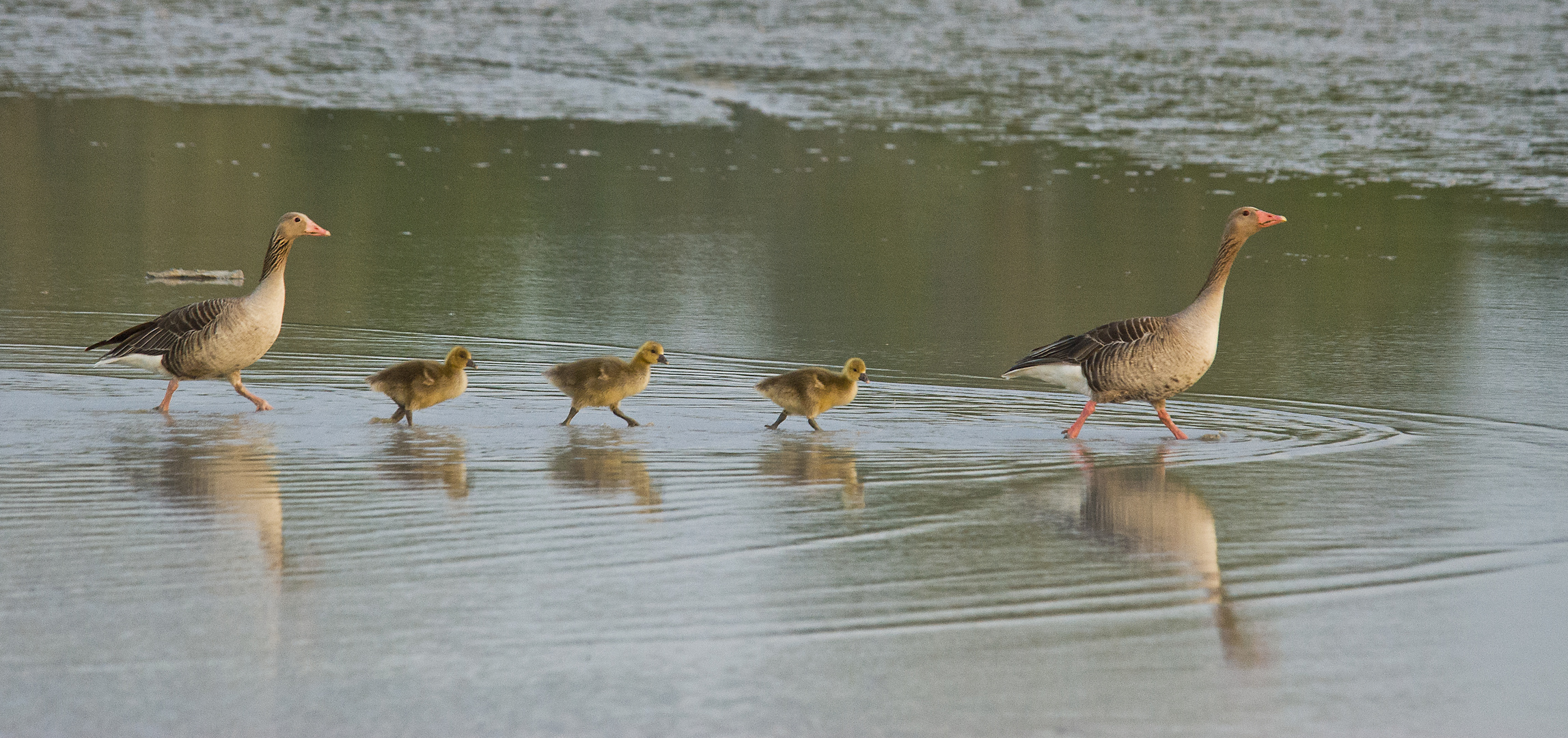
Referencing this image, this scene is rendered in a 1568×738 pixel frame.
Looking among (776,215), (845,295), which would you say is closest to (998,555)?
(845,295)

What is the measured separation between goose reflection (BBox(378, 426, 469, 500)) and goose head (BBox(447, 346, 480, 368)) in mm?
362

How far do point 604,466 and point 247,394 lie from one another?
2261 millimetres

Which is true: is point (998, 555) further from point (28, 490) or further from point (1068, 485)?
point (28, 490)

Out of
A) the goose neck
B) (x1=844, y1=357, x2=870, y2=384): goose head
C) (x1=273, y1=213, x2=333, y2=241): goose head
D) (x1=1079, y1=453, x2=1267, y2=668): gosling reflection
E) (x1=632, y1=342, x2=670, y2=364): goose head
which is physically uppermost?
(x1=273, y1=213, x2=333, y2=241): goose head

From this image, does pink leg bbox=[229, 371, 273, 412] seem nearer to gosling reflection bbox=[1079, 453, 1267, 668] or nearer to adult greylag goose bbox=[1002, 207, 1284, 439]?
adult greylag goose bbox=[1002, 207, 1284, 439]

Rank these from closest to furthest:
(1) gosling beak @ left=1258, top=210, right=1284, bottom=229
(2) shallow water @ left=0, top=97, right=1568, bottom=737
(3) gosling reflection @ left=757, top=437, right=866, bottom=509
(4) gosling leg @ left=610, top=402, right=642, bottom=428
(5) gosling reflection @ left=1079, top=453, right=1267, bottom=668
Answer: (2) shallow water @ left=0, top=97, right=1568, bottom=737 → (5) gosling reflection @ left=1079, top=453, right=1267, bottom=668 → (3) gosling reflection @ left=757, top=437, right=866, bottom=509 → (4) gosling leg @ left=610, top=402, right=642, bottom=428 → (1) gosling beak @ left=1258, top=210, right=1284, bottom=229

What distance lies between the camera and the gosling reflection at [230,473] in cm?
606

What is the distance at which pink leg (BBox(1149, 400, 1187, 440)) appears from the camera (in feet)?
26.9

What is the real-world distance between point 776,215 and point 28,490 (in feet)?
34.0

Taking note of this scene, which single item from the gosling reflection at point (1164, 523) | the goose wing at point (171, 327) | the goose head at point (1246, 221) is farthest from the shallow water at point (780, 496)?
the goose head at point (1246, 221)

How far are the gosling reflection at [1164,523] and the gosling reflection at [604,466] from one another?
1663 millimetres

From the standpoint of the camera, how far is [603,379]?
27.1ft

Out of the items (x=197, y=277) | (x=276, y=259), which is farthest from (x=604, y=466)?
(x=197, y=277)

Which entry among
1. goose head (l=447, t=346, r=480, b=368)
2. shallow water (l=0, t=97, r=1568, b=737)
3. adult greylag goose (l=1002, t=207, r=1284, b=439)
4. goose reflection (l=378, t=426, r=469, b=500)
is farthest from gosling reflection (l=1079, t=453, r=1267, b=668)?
goose head (l=447, t=346, r=480, b=368)
